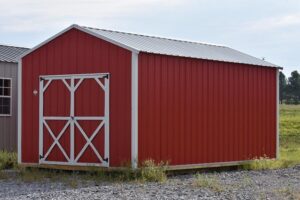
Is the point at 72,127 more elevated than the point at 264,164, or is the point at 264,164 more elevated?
the point at 72,127

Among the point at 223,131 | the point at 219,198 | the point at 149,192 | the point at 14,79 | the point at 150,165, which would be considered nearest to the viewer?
the point at 219,198

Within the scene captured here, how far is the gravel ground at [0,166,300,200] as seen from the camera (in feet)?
37.3

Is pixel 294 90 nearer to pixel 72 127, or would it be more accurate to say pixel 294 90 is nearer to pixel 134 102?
pixel 72 127

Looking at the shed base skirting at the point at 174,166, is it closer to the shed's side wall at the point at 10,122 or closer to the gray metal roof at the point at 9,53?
the shed's side wall at the point at 10,122

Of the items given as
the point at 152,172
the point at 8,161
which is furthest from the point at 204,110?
the point at 8,161

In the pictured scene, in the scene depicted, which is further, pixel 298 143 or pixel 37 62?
pixel 298 143

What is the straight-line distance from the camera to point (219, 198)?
36.4ft

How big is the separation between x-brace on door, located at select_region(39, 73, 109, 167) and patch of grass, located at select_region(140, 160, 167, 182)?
3.55 ft

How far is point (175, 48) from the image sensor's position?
53.5 feet

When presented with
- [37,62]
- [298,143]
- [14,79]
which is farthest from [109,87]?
[298,143]

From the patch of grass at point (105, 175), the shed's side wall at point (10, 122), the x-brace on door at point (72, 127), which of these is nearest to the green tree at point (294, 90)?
the shed's side wall at point (10, 122)

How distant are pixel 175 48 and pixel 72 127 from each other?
3191 millimetres

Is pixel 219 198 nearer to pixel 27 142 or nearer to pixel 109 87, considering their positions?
pixel 109 87

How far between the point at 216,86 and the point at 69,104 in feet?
11.9
